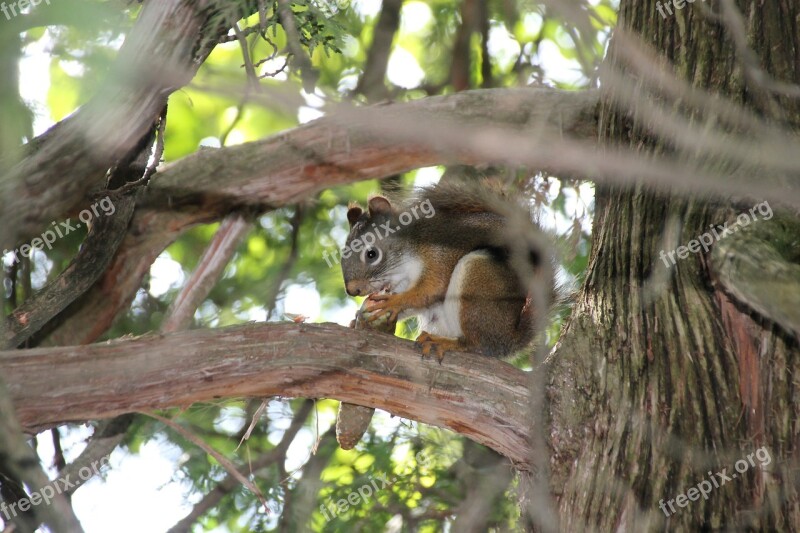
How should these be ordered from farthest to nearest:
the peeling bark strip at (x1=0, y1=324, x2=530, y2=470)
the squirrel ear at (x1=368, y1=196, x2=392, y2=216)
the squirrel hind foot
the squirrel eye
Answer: the squirrel ear at (x1=368, y1=196, x2=392, y2=216)
the squirrel eye
the squirrel hind foot
the peeling bark strip at (x1=0, y1=324, x2=530, y2=470)

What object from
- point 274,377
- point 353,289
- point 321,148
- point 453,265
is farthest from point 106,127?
point 453,265

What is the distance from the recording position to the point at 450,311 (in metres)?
2.88

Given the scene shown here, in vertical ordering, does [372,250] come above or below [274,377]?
below

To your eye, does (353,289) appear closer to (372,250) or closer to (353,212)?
(372,250)

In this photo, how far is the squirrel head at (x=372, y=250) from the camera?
10.3 feet

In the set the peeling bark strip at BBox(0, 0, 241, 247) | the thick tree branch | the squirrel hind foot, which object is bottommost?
the squirrel hind foot

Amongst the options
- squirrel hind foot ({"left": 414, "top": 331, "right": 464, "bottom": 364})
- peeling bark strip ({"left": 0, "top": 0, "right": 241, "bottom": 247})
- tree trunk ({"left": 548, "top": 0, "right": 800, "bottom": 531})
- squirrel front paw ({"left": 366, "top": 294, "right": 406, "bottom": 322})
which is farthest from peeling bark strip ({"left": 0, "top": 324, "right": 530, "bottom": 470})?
squirrel front paw ({"left": 366, "top": 294, "right": 406, "bottom": 322})

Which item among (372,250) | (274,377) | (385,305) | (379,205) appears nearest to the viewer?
(274,377)

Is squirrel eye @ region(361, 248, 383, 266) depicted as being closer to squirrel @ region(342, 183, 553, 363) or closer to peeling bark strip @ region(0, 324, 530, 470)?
squirrel @ region(342, 183, 553, 363)

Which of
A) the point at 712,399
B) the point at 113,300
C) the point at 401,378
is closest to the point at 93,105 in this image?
the point at 401,378

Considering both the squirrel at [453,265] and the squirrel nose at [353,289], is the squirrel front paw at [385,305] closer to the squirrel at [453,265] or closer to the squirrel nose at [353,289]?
the squirrel at [453,265]

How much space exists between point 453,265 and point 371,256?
341mm

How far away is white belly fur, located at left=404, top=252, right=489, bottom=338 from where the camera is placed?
2852mm

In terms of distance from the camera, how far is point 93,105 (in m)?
1.92
